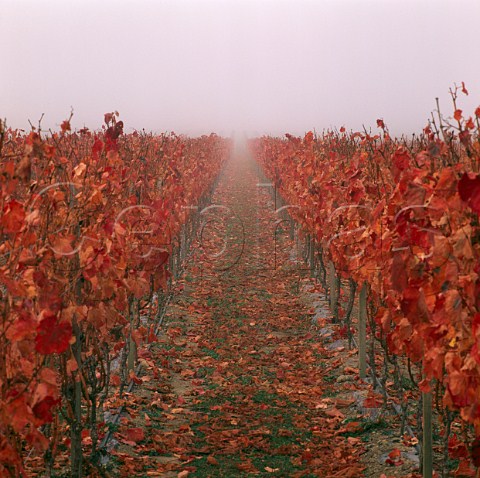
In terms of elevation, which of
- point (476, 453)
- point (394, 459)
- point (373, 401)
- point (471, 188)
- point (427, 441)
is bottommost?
point (394, 459)

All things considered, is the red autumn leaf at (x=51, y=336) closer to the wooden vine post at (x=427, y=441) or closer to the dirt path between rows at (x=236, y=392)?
the dirt path between rows at (x=236, y=392)

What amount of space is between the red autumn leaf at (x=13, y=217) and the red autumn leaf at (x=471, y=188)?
5.79 ft

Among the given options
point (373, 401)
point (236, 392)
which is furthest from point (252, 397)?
→ point (373, 401)

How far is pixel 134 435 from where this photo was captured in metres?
5.16

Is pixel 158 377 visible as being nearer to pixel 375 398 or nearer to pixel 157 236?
→ pixel 157 236

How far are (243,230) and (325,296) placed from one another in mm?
5932

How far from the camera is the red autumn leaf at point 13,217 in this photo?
2744 millimetres

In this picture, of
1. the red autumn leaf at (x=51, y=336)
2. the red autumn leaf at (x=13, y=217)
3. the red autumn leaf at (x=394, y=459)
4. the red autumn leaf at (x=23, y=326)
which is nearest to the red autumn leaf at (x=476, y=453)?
the red autumn leaf at (x=394, y=459)

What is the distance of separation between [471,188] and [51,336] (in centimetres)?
177

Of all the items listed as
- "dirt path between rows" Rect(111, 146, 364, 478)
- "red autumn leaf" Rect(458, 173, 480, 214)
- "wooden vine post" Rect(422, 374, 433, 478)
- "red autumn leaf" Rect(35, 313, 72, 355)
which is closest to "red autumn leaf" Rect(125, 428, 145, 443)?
"dirt path between rows" Rect(111, 146, 364, 478)

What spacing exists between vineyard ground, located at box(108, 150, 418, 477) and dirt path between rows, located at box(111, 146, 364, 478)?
12mm

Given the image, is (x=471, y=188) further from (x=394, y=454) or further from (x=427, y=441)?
(x=394, y=454)

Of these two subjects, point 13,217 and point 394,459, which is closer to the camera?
point 13,217

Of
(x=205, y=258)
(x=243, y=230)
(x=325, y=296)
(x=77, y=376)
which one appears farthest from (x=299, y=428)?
(x=243, y=230)
